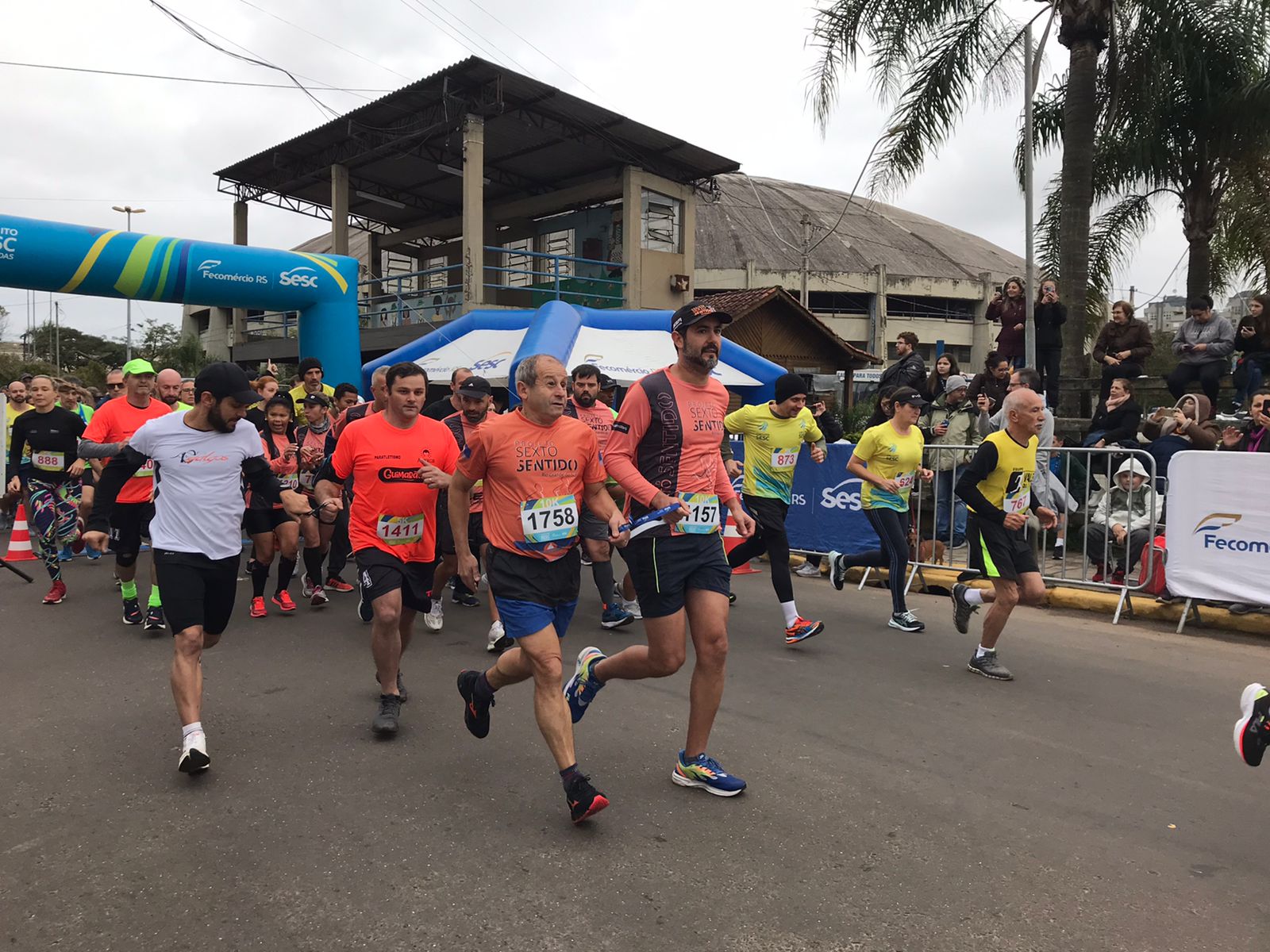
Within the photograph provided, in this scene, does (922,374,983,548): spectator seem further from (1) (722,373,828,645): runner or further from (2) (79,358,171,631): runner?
(2) (79,358,171,631): runner

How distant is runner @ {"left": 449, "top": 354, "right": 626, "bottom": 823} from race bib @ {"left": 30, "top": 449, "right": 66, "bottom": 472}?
635cm

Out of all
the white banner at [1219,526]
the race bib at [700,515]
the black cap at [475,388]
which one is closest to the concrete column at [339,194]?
the black cap at [475,388]

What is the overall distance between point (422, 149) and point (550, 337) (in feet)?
39.5

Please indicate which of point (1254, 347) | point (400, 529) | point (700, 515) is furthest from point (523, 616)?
point (1254, 347)

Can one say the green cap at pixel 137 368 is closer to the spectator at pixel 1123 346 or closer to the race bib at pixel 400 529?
the race bib at pixel 400 529

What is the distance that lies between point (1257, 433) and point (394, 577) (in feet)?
23.6

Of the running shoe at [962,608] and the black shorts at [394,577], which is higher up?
the black shorts at [394,577]

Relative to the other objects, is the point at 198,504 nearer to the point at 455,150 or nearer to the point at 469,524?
the point at 469,524

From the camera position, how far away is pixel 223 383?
4410 mm

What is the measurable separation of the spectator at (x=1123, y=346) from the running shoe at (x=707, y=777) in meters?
9.65

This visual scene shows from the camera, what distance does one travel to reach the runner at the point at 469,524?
252 inches

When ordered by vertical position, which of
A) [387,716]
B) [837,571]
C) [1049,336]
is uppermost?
[1049,336]

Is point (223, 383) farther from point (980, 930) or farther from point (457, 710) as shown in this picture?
point (980, 930)

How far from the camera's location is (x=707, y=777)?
391 centimetres
